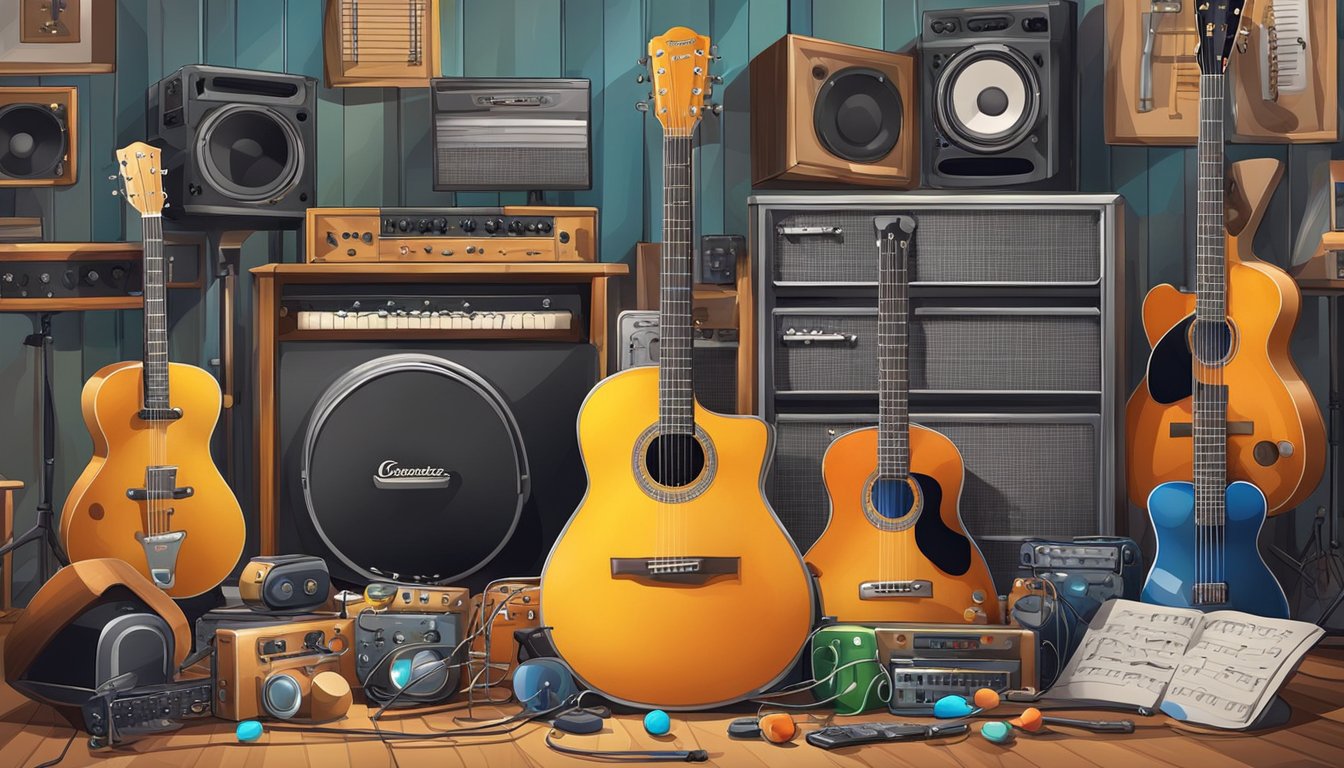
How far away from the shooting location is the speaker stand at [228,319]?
10.8 ft

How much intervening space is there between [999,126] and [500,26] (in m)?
1.50

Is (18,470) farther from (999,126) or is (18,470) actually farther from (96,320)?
(999,126)

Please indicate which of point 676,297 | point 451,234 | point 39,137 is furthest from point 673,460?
point 39,137

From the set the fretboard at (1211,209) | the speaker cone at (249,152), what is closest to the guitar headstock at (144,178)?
the speaker cone at (249,152)

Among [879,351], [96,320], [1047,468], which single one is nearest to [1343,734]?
[1047,468]

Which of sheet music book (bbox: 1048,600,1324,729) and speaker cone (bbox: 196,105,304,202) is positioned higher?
speaker cone (bbox: 196,105,304,202)

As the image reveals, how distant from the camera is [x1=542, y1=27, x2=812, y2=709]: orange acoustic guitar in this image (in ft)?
7.71

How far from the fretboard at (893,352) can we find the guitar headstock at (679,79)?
64 centimetres

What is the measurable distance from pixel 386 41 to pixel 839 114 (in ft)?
4.36

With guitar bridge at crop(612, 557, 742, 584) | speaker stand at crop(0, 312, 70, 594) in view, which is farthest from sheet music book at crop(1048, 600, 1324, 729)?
speaker stand at crop(0, 312, 70, 594)

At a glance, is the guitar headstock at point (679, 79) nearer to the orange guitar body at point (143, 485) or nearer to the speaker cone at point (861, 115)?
the speaker cone at point (861, 115)

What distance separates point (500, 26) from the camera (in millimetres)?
3621

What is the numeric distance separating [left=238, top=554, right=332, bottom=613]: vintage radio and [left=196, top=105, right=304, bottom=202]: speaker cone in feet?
3.70

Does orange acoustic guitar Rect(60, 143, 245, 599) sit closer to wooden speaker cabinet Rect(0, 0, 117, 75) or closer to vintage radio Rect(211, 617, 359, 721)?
wooden speaker cabinet Rect(0, 0, 117, 75)
